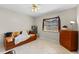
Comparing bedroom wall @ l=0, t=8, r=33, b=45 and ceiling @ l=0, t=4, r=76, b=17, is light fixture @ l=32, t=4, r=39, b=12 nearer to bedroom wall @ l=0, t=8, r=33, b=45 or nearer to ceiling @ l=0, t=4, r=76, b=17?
ceiling @ l=0, t=4, r=76, b=17

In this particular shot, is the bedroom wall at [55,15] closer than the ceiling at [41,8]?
No

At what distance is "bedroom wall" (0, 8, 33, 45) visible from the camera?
5.51 feet

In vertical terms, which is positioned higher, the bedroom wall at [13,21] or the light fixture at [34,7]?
the light fixture at [34,7]

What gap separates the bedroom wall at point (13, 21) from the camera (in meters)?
1.68

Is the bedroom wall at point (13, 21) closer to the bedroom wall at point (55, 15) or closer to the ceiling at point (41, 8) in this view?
the ceiling at point (41, 8)

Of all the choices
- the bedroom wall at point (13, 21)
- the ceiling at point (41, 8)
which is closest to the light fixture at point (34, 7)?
the ceiling at point (41, 8)

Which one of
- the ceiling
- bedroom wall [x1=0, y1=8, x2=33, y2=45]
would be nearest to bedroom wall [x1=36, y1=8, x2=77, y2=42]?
the ceiling

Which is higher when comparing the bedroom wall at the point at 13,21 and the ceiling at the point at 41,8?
the ceiling at the point at 41,8

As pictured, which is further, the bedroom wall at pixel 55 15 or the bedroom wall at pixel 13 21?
the bedroom wall at pixel 55 15

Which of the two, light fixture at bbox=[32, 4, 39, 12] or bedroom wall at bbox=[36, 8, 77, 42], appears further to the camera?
bedroom wall at bbox=[36, 8, 77, 42]

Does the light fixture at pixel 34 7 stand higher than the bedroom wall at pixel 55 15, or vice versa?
the light fixture at pixel 34 7

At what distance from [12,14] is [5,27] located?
0.88 feet

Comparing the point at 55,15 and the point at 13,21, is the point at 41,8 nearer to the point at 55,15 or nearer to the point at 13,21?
the point at 55,15

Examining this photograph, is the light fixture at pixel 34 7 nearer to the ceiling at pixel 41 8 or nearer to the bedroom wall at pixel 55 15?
the ceiling at pixel 41 8
